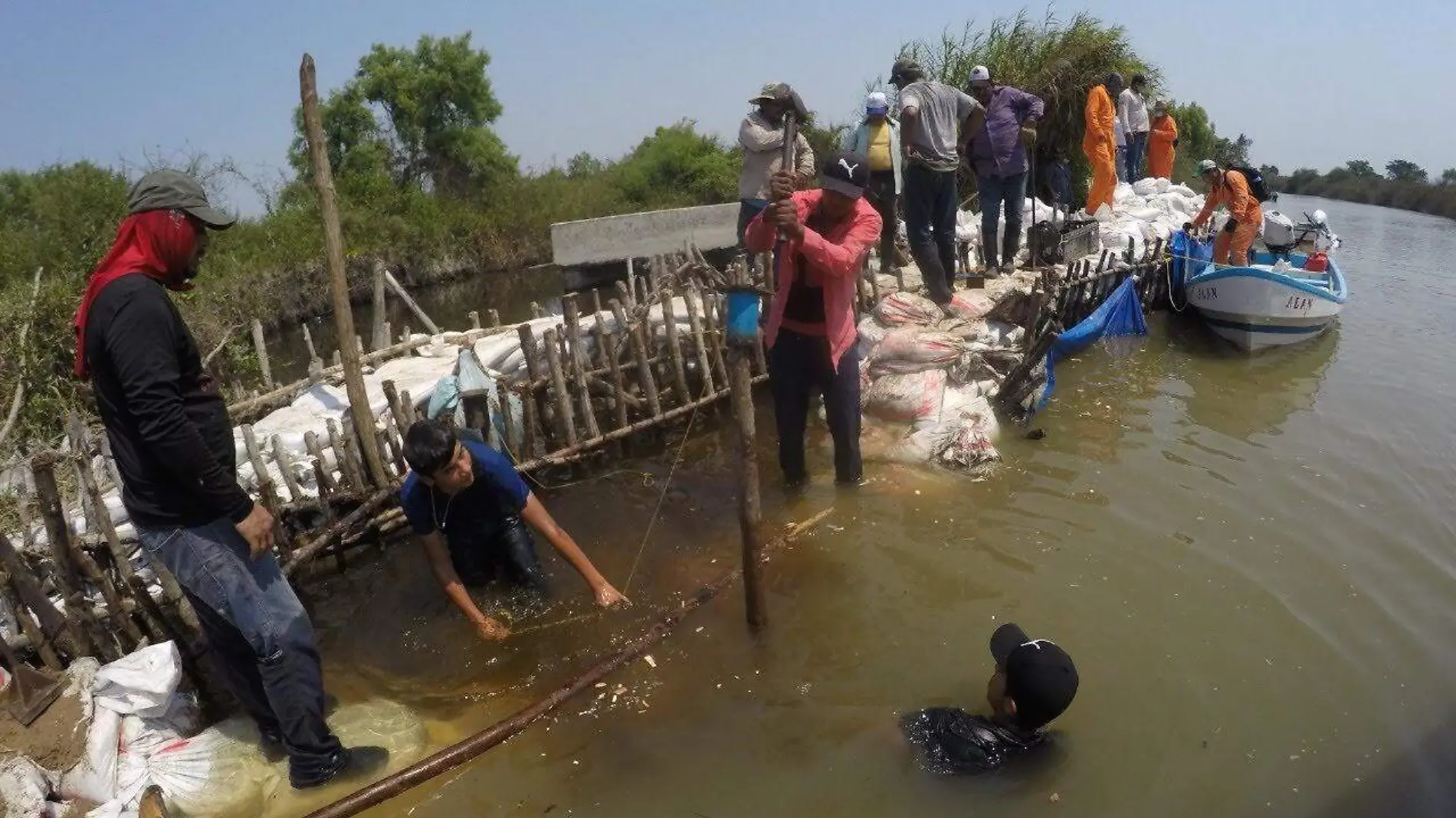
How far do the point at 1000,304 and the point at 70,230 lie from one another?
43.0 feet

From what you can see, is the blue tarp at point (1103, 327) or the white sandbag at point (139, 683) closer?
the white sandbag at point (139, 683)

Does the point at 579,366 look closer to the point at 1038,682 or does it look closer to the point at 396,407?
the point at 396,407

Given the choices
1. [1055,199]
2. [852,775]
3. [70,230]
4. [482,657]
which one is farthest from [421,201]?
[852,775]

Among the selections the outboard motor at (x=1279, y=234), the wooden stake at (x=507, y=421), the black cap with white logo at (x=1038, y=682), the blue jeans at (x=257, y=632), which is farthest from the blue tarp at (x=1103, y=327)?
the blue jeans at (x=257, y=632)

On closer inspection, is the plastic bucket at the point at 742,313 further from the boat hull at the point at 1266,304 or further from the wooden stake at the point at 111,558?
the boat hull at the point at 1266,304

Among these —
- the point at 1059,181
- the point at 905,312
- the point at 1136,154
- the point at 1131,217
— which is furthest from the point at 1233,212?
the point at 1136,154

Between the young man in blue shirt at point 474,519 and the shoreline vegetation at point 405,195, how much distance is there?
5.04m

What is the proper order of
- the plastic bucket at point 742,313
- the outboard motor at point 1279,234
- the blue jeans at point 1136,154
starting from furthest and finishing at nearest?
the blue jeans at point 1136,154
the outboard motor at point 1279,234
the plastic bucket at point 742,313

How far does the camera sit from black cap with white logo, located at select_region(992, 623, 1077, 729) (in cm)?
277

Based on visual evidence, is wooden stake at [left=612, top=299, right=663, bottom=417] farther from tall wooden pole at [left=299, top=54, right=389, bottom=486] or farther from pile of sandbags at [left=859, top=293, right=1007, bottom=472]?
tall wooden pole at [left=299, top=54, right=389, bottom=486]

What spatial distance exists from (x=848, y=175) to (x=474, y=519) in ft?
8.22

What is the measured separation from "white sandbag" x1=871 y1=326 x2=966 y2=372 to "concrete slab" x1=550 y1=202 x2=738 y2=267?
8779mm

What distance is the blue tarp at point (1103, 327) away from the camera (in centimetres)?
663

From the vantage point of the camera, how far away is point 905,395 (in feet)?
19.5
